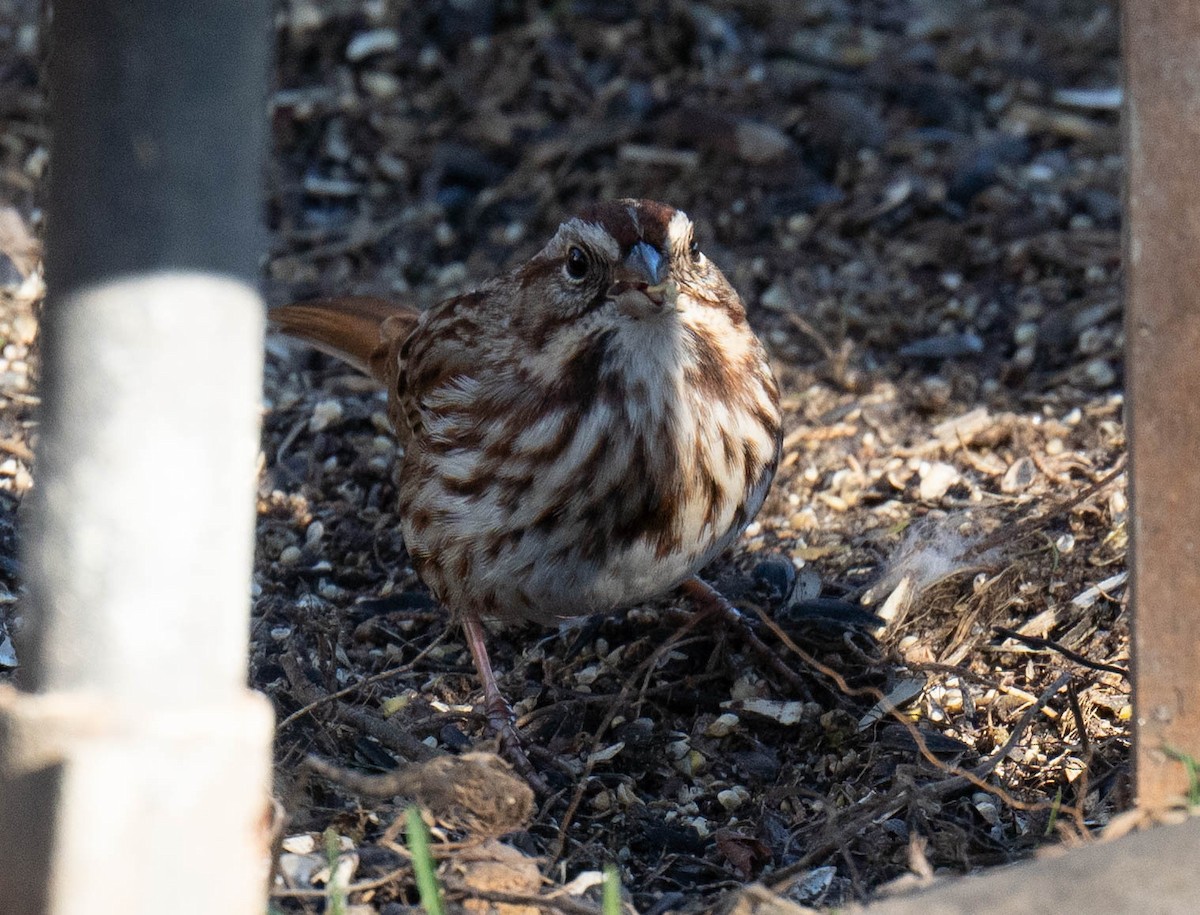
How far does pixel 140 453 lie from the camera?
1706mm

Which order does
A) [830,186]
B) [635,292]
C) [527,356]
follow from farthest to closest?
[830,186], [527,356], [635,292]

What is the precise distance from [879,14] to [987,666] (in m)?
3.57

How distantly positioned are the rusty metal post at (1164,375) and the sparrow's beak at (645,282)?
881 mm

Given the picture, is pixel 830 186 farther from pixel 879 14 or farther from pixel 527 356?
pixel 527 356

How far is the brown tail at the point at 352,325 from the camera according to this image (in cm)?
416

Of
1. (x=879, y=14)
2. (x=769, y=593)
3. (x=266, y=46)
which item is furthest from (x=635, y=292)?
(x=879, y=14)

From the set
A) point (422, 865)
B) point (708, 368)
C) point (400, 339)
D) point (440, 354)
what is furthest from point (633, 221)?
point (422, 865)

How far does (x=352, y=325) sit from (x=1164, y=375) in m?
2.48

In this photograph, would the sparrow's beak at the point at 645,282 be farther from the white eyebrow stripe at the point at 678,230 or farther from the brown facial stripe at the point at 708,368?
the brown facial stripe at the point at 708,368

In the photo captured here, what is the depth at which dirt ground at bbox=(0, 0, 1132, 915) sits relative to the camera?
2.87m

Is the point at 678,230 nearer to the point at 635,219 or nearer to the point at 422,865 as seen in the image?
the point at 635,219

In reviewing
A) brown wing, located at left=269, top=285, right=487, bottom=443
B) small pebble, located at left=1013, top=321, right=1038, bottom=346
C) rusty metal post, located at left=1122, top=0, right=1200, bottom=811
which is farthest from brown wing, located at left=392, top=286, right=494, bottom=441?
small pebble, located at left=1013, top=321, right=1038, bottom=346

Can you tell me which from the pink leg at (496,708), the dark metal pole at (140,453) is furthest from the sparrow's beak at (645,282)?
the dark metal pole at (140,453)

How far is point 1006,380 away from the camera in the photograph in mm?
4492
